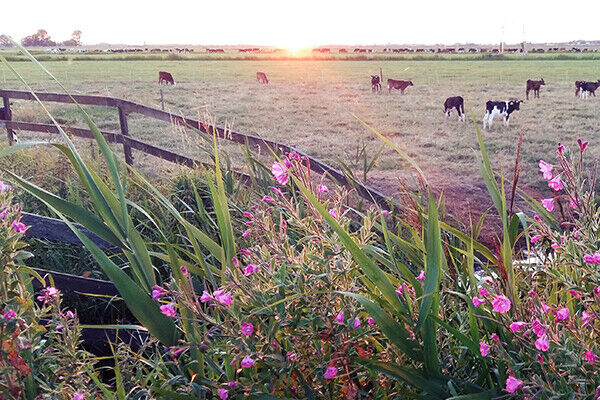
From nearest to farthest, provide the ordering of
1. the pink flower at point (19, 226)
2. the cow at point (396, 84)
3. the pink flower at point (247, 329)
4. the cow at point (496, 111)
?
the pink flower at point (247, 329), the pink flower at point (19, 226), the cow at point (496, 111), the cow at point (396, 84)

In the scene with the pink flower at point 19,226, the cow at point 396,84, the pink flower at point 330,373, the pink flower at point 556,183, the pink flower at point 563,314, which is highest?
the pink flower at point 556,183

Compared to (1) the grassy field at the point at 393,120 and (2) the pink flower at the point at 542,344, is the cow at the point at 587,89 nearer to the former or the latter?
(1) the grassy field at the point at 393,120

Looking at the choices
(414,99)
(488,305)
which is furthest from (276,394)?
(414,99)

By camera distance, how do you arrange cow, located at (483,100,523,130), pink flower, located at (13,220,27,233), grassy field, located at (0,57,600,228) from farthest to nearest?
cow, located at (483,100,523,130) < grassy field, located at (0,57,600,228) < pink flower, located at (13,220,27,233)

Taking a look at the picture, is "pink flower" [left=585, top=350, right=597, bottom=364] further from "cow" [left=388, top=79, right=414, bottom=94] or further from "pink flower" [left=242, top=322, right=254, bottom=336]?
"cow" [left=388, top=79, right=414, bottom=94]

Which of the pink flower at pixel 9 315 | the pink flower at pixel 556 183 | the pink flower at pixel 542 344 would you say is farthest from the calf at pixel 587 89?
the pink flower at pixel 9 315

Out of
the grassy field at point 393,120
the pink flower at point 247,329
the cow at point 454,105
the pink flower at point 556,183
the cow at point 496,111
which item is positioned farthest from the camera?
the cow at point 454,105

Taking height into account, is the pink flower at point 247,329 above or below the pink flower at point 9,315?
above

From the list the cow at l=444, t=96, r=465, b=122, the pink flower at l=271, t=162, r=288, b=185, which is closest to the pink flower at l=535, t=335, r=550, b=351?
the pink flower at l=271, t=162, r=288, b=185

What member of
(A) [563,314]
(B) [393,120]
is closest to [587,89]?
(B) [393,120]

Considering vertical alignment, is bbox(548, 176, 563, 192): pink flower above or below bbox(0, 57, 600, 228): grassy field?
above

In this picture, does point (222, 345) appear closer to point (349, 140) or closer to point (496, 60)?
point (349, 140)

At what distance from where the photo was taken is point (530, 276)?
178 centimetres

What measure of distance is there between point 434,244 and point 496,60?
6557 cm
